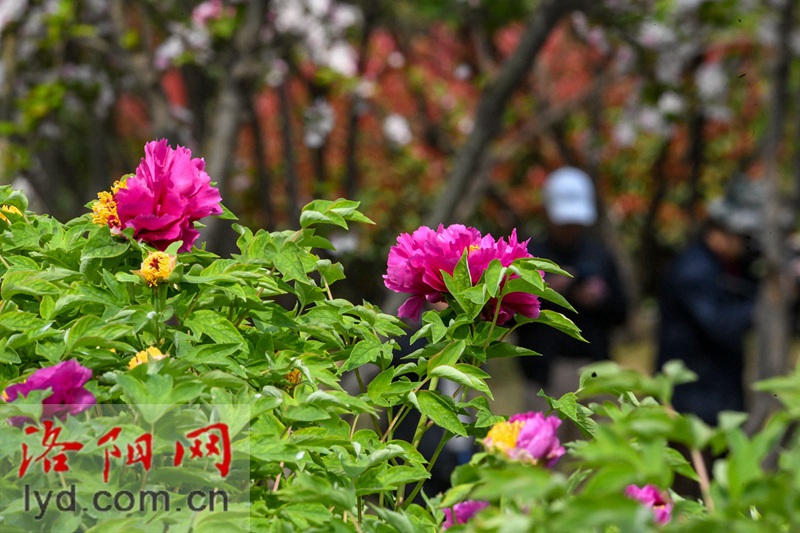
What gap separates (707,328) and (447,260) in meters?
4.19

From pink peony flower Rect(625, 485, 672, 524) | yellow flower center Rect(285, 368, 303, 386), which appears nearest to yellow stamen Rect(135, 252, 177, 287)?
yellow flower center Rect(285, 368, 303, 386)

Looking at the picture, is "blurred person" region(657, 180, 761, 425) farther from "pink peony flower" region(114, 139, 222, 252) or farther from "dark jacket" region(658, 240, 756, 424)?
"pink peony flower" region(114, 139, 222, 252)

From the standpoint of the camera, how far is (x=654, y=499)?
142cm

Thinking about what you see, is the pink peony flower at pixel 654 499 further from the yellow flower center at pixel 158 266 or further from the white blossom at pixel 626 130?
the white blossom at pixel 626 130

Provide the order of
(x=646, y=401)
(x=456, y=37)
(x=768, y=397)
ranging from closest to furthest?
(x=646, y=401) → (x=768, y=397) → (x=456, y=37)

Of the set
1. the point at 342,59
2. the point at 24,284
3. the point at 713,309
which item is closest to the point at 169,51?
the point at 342,59

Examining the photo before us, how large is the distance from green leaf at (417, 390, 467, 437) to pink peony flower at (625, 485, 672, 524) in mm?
290

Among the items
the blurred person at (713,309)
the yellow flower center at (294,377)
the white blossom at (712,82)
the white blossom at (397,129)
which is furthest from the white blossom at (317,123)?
the yellow flower center at (294,377)

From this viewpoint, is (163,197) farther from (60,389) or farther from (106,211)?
(60,389)

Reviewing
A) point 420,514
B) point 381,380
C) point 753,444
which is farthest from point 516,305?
point 753,444

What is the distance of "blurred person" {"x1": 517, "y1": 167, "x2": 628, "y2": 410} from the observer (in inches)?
222

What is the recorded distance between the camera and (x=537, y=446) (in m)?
1.31

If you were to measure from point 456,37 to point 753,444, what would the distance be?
429 inches

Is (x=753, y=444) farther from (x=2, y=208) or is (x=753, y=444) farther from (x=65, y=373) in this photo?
(x=2, y=208)
